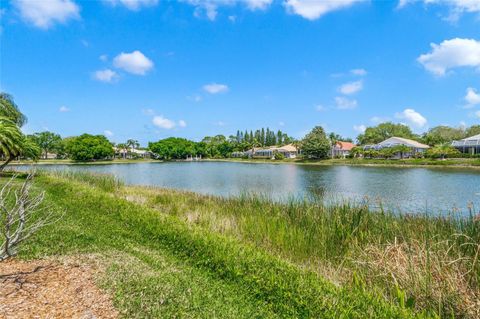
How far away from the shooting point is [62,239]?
5.68m

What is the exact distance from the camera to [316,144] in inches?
2539

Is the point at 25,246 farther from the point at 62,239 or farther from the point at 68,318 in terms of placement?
the point at 68,318

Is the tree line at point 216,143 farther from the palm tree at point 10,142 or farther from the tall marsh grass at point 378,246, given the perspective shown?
the tall marsh grass at point 378,246

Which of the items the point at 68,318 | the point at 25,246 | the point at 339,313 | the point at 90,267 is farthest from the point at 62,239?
the point at 339,313

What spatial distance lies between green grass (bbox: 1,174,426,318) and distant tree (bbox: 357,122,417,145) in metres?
89.7

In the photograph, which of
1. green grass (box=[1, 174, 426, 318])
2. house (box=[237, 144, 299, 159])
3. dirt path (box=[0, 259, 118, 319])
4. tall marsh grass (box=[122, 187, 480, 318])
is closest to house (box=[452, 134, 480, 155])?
house (box=[237, 144, 299, 159])

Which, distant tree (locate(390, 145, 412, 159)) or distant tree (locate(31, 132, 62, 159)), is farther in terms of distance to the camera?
distant tree (locate(31, 132, 62, 159))

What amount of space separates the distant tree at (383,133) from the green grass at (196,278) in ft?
294

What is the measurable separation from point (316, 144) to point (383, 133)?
3810 cm

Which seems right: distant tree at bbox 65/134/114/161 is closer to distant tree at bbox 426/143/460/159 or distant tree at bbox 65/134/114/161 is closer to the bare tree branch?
distant tree at bbox 426/143/460/159

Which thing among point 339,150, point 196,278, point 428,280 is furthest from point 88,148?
point 428,280

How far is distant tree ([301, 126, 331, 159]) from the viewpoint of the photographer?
64.5 m

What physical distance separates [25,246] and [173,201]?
757 cm

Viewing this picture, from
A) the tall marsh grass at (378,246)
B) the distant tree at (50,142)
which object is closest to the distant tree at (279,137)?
the distant tree at (50,142)
